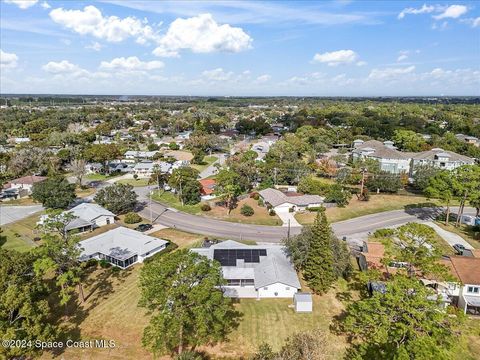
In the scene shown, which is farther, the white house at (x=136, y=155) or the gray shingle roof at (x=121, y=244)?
the white house at (x=136, y=155)

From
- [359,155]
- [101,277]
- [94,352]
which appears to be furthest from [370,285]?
[359,155]

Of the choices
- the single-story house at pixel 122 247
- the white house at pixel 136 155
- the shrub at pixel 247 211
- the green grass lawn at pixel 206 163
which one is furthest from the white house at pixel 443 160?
the white house at pixel 136 155

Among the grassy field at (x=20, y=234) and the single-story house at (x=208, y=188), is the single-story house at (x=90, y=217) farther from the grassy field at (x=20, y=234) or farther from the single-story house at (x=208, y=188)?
the single-story house at (x=208, y=188)

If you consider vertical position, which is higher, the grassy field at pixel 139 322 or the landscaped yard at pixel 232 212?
the grassy field at pixel 139 322

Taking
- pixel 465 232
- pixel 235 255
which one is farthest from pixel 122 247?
pixel 465 232

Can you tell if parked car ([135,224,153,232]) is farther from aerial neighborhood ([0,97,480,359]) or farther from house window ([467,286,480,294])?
house window ([467,286,480,294])
